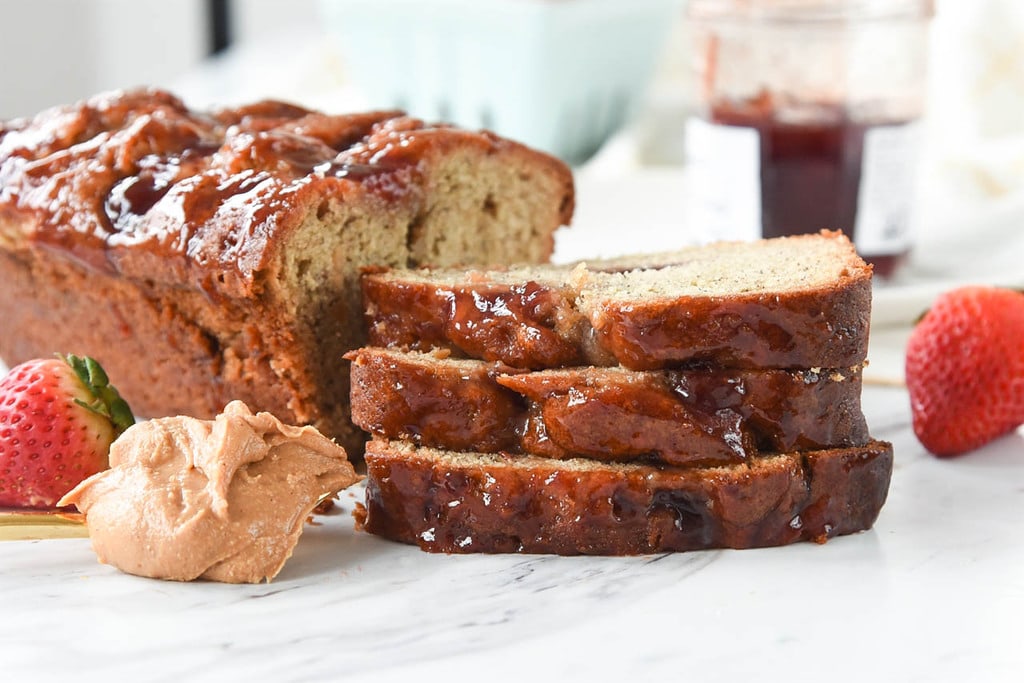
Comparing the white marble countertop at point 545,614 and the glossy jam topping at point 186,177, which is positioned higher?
the glossy jam topping at point 186,177

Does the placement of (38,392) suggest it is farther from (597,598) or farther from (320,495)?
(597,598)

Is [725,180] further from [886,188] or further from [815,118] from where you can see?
[886,188]

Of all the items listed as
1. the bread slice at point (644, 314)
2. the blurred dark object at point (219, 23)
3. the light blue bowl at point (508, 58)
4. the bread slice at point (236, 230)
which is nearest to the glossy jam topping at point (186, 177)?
the bread slice at point (236, 230)

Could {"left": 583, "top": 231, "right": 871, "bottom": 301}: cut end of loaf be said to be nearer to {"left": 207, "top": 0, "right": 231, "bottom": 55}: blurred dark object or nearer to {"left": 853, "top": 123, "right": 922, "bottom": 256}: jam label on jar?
{"left": 853, "top": 123, "right": 922, "bottom": 256}: jam label on jar

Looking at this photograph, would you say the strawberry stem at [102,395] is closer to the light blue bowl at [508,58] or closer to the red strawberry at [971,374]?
the red strawberry at [971,374]

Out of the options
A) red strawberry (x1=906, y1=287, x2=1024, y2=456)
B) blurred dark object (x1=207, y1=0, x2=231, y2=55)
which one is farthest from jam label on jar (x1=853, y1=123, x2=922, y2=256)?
blurred dark object (x1=207, y1=0, x2=231, y2=55)

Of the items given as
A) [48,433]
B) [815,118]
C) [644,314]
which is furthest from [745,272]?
[815,118]
